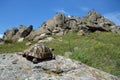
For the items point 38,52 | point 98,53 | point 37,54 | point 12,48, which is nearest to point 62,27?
point 12,48

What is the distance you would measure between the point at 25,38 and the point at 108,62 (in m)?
37.9

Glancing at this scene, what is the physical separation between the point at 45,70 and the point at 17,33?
60.8m

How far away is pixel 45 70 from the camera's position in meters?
13.4

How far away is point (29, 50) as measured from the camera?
47.3ft

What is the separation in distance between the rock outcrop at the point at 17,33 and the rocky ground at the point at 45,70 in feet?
187

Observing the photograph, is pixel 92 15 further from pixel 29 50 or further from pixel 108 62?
pixel 29 50

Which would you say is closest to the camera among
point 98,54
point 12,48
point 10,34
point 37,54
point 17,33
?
point 37,54

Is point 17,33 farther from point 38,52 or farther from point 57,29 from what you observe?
point 38,52

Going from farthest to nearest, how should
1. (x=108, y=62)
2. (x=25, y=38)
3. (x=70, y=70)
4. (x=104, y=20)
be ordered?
(x=104, y=20)
(x=25, y=38)
(x=108, y=62)
(x=70, y=70)

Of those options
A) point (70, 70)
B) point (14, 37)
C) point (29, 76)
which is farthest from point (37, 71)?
point (14, 37)

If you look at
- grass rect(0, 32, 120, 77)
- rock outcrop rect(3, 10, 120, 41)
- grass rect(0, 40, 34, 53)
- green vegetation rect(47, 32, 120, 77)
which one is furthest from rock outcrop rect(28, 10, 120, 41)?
green vegetation rect(47, 32, 120, 77)

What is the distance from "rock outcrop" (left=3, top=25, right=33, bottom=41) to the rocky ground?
187ft

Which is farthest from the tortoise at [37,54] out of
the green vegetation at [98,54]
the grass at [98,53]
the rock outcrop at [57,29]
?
the rock outcrop at [57,29]

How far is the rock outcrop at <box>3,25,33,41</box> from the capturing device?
7157cm
